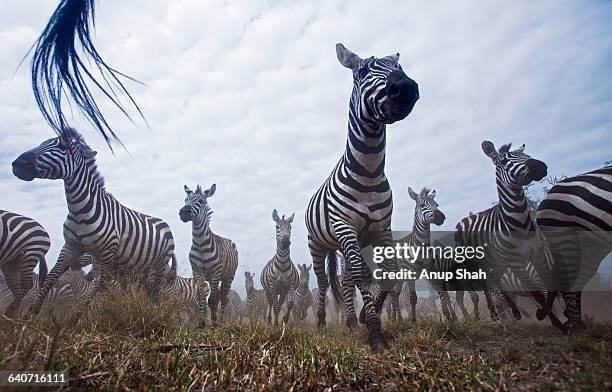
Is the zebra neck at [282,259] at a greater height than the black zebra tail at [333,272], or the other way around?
the zebra neck at [282,259]

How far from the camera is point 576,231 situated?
4.02 m

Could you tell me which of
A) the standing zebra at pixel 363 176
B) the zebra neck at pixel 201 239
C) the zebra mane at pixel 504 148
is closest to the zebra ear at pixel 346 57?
the standing zebra at pixel 363 176

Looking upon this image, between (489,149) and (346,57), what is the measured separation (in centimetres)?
318

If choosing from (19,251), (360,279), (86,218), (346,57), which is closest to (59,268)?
(86,218)

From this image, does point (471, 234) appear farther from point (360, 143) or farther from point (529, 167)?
point (360, 143)

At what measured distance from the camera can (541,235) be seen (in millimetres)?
4859

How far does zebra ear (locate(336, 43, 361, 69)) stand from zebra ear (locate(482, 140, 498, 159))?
2.92 meters

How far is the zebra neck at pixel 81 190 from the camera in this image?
5.84 meters

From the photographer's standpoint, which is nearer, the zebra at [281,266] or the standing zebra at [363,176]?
the standing zebra at [363,176]

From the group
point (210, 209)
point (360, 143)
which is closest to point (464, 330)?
point (360, 143)

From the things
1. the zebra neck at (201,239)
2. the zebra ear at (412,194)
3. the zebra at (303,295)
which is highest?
the zebra ear at (412,194)

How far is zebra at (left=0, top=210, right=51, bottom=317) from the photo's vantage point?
6.00 m

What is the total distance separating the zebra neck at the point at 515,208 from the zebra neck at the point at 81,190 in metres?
7.45

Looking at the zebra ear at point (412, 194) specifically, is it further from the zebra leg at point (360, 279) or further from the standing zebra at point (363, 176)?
the zebra leg at point (360, 279)
